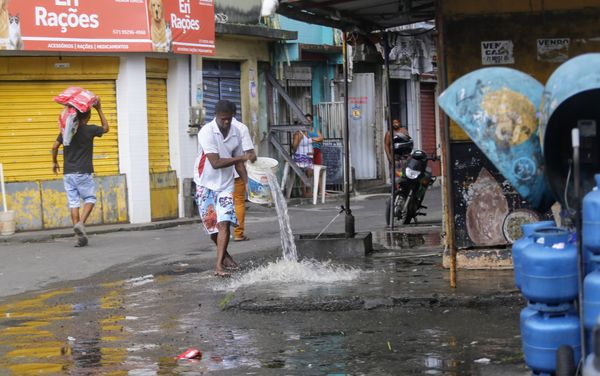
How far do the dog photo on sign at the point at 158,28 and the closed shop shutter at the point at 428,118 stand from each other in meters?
13.8

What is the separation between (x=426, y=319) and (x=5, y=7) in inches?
390

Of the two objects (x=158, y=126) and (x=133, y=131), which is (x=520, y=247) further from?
(x=158, y=126)

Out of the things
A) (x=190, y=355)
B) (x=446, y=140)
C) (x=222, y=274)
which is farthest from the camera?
(x=222, y=274)

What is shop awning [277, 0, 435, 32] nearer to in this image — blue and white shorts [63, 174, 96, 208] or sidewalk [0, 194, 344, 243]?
blue and white shorts [63, 174, 96, 208]

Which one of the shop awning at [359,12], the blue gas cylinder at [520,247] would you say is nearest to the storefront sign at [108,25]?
the shop awning at [359,12]

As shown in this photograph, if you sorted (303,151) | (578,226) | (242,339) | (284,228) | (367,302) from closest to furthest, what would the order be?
(578,226)
(242,339)
(367,302)
(284,228)
(303,151)

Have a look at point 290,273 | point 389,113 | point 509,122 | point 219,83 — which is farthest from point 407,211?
point 509,122

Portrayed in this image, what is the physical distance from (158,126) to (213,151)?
8.18m

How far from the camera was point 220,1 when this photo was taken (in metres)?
19.5

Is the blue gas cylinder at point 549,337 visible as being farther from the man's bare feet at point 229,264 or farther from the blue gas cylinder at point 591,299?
the man's bare feet at point 229,264

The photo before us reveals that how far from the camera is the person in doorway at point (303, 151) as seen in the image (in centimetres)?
2175

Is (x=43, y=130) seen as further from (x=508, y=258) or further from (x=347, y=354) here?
(x=347, y=354)

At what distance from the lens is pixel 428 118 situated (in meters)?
30.2

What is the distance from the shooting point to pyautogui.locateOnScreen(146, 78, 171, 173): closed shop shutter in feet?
57.6
